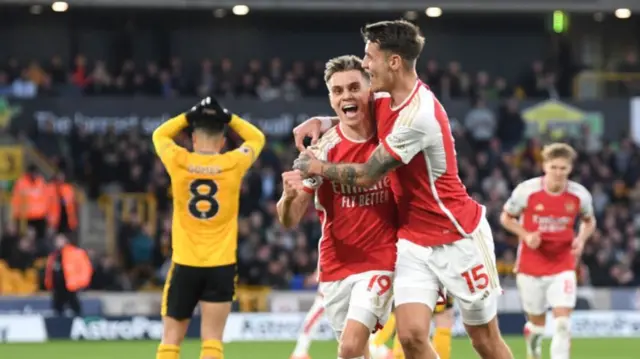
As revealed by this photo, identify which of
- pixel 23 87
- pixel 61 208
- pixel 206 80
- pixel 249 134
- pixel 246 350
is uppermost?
pixel 206 80

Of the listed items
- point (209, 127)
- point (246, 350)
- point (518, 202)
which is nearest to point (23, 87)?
point (246, 350)

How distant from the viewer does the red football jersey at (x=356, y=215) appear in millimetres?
8555

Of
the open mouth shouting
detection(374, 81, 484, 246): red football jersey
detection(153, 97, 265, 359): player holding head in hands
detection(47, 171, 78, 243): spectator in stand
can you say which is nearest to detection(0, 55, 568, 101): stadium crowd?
detection(47, 171, 78, 243): spectator in stand

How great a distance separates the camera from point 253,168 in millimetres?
24797

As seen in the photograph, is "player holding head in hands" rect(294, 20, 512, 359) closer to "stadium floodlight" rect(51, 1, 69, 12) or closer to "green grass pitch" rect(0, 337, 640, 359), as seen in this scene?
"green grass pitch" rect(0, 337, 640, 359)

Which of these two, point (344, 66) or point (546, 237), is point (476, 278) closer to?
point (344, 66)

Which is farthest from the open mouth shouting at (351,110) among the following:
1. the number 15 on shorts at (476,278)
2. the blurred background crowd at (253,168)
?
the blurred background crowd at (253,168)

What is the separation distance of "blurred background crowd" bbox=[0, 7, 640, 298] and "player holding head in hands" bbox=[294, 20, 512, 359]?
553 inches

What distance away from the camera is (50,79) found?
26.8m

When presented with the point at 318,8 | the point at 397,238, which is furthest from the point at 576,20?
the point at 397,238

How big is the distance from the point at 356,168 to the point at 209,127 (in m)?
2.24

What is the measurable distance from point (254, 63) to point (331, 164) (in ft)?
65.9

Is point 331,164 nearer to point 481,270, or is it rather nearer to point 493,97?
point 481,270

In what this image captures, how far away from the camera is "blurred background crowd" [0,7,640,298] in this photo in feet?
76.2
